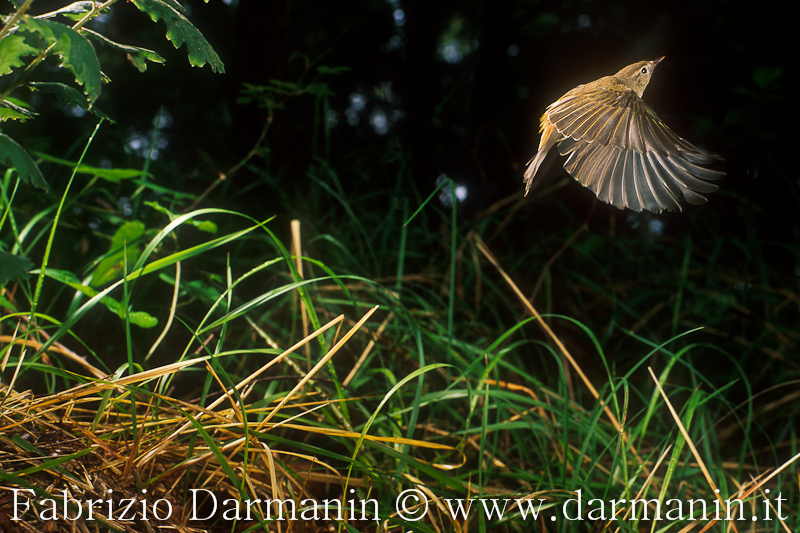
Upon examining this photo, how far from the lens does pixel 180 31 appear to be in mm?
434

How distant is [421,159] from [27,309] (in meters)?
1.04

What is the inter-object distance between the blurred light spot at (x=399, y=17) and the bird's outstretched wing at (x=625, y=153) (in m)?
1.36

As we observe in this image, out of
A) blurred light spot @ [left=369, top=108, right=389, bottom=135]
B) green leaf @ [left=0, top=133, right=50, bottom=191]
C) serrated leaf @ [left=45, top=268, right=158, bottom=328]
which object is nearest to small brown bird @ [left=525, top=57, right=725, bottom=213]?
green leaf @ [left=0, top=133, right=50, bottom=191]

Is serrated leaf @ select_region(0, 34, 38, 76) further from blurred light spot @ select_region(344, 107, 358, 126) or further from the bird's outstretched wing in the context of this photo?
blurred light spot @ select_region(344, 107, 358, 126)

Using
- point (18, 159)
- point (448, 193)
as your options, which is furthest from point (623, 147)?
point (448, 193)

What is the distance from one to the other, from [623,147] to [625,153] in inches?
2.7

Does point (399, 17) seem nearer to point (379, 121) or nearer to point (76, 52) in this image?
point (379, 121)

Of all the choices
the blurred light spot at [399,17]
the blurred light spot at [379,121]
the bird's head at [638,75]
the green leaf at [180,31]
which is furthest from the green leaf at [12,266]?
the blurred light spot at [399,17]

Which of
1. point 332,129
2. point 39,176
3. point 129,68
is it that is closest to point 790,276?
point 332,129

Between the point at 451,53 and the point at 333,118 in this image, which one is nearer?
the point at 333,118

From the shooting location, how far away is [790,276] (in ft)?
4.71

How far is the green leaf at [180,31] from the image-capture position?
419mm

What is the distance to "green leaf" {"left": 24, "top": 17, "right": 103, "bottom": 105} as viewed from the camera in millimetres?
359

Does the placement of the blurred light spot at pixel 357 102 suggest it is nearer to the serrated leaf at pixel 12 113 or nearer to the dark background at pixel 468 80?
the dark background at pixel 468 80
